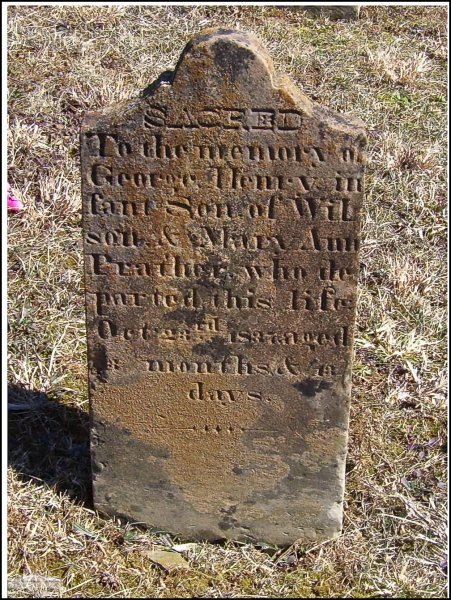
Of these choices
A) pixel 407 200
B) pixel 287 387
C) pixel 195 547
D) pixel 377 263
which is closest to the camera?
pixel 287 387

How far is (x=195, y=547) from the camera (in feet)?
12.1

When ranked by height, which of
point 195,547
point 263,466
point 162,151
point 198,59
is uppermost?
point 198,59

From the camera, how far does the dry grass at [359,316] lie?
3.54 metres

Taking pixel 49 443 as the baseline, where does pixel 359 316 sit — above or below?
above

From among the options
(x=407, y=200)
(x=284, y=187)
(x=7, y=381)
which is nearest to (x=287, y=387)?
(x=284, y=187)

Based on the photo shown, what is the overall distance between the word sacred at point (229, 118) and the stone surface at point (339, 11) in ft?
19.3

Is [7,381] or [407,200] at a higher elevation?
[407,200]

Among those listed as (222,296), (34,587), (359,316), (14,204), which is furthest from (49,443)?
(14,204)

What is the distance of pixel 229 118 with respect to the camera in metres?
2.99

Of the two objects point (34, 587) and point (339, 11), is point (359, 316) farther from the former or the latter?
point (339, 11)

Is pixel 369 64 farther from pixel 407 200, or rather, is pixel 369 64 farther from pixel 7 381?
pixel 7 381

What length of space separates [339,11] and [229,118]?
19.5 feet

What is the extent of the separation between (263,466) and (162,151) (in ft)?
4.40

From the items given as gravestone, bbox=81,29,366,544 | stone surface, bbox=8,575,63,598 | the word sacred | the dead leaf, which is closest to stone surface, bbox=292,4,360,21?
gravestone, bbox=81,29,366,544
